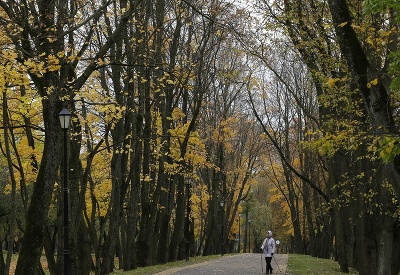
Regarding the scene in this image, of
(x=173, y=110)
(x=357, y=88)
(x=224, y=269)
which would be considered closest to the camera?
(x=357, y=88)

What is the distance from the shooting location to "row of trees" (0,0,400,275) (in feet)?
40.9

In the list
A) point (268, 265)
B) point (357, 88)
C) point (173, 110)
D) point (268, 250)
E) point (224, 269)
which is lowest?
point (224, 269)

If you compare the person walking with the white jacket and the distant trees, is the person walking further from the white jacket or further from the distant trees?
the distant trees

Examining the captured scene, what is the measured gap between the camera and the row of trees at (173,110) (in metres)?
12.5

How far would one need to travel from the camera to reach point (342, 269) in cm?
2284

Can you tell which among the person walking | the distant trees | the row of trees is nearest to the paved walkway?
the person walking

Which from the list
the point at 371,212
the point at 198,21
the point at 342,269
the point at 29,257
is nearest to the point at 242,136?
the point at 198,21

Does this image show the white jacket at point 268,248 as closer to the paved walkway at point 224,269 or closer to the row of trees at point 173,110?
the paved walkway at point 224,269

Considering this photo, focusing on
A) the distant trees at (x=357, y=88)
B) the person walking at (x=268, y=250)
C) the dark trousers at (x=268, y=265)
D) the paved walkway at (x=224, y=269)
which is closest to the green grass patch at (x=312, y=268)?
the paved walkway at (x=224, y=269)

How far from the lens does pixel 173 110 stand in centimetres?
2945

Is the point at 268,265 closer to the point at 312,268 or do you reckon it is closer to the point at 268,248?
the point at 268,248

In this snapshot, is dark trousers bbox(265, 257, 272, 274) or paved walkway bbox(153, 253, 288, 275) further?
dark trousers bbox(265, 257, 272, 274)

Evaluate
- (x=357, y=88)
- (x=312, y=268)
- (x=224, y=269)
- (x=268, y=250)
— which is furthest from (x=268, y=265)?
(x=357, y=88)

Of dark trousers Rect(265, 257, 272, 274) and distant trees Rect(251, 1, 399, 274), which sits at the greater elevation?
distant trees Rect(251, 1, 399, 274)
